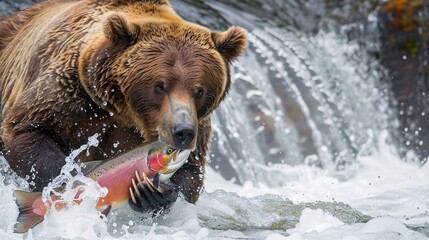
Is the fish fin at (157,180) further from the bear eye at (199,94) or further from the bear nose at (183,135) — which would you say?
the bear eye at (199,94)

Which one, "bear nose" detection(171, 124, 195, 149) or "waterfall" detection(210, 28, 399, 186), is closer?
"bear nose" detection(171, 124, 195, 149)

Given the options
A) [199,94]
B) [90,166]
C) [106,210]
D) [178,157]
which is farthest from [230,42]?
[106,210]

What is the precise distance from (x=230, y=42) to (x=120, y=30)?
73 centimetres

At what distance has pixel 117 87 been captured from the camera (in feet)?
21.4

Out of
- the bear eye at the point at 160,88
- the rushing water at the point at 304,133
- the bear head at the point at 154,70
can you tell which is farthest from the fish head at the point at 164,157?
the rushing water at the point at 304,133

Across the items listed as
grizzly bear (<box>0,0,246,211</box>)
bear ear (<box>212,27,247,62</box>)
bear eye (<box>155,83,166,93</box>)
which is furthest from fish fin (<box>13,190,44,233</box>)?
bear ear (<box>212,27,247,62</box>)

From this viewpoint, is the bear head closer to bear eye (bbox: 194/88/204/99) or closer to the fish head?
bear eye (bbox: 194/88/204/99)

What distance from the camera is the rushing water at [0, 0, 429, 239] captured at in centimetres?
845

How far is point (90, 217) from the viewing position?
6211 millimetres

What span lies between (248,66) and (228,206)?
420 centimetres

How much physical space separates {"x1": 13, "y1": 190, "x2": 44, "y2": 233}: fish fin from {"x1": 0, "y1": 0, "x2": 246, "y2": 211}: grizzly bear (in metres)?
0.57

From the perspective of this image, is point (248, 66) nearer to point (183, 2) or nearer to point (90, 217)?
point (183, 2)

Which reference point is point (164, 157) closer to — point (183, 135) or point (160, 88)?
point (183, 135)

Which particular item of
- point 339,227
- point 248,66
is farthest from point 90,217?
point 248,66
